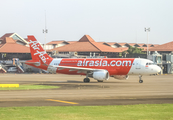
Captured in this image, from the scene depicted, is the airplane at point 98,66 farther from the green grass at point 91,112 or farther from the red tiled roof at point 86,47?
the red tiled roof at point 86,47

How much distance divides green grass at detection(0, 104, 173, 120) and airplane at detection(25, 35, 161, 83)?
2616 cm

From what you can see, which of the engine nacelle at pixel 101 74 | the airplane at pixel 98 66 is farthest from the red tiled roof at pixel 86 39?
the engine nacelle at pixel 101 74

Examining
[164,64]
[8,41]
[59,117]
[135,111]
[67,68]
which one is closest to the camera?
[59,117]

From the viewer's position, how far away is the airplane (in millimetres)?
48562

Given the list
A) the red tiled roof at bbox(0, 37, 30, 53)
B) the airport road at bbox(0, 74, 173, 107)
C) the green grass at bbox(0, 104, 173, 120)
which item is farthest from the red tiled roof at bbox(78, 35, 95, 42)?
the green grass at bbox(0, 104, 173, 120)

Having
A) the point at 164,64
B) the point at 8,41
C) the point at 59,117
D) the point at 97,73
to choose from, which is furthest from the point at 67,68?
the point at 8,41

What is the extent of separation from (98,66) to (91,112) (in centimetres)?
3194

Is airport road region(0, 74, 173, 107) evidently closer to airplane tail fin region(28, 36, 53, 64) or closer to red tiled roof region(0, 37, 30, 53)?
airplane tail fin region(28, 36, 53, 64)

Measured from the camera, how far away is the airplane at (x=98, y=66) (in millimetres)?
48562

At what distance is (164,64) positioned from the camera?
9269cm

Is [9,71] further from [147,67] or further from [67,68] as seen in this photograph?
[147,67]

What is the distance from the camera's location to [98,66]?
2021 inches

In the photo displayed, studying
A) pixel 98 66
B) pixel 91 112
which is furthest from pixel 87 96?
pixel 98 66

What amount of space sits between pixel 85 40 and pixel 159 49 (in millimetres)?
34643
